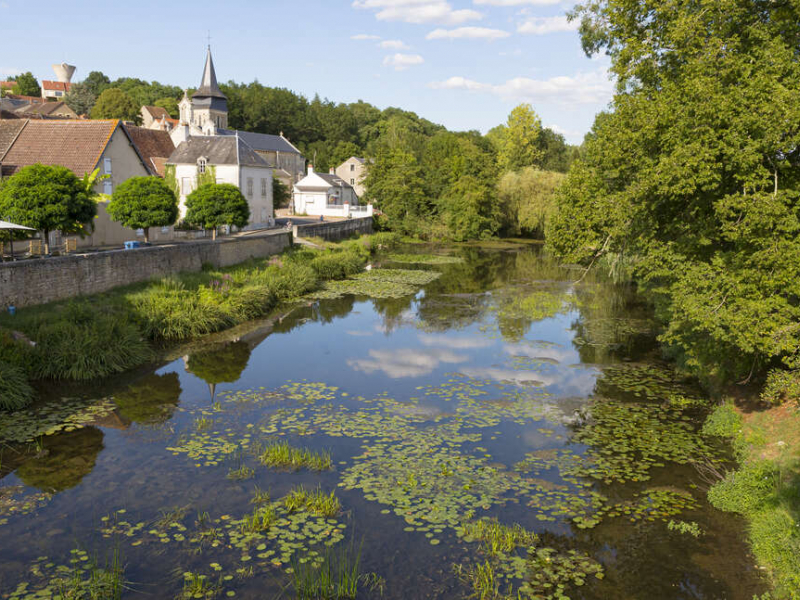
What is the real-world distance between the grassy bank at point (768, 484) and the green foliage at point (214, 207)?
971 inches

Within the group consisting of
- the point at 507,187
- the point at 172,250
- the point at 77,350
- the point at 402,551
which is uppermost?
the point at 507,187

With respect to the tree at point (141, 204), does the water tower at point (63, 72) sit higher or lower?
higher

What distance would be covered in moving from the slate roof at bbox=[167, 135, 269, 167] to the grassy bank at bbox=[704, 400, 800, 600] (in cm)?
3551

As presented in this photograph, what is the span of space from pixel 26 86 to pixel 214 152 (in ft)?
332

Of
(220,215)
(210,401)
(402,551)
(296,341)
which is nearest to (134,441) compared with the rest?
(210,401)

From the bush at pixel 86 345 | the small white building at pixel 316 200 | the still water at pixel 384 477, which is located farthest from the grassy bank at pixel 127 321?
the small white building at pixel 316 200

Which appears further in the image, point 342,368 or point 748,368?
point 342,368

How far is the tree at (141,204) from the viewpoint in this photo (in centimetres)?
2486

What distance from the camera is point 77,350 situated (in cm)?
1482

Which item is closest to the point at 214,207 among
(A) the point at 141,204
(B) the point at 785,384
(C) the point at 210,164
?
(A) the point at 141,204

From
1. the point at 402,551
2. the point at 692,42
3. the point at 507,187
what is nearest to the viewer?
the point at 402,551

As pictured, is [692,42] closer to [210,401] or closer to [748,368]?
[748,368]

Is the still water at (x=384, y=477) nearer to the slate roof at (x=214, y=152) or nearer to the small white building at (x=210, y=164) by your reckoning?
the small white building at (x=210, y=164)

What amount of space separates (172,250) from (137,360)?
333 inches
